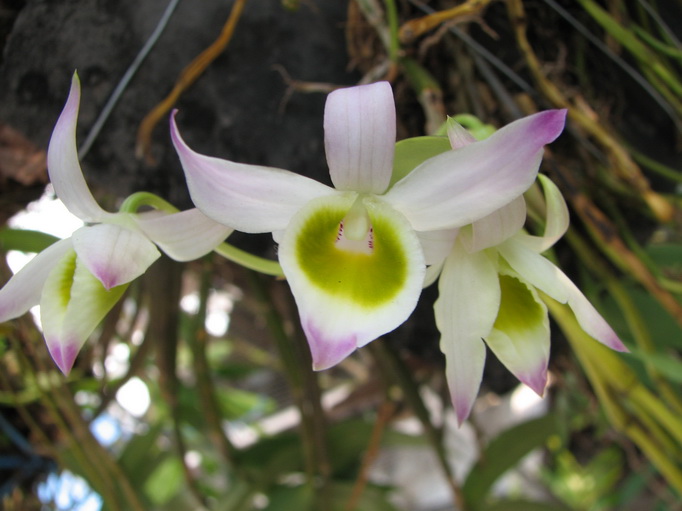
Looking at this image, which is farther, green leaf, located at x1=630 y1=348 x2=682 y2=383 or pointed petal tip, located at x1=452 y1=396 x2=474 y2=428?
green leaf, located at x1=630 y1=348 x2=682 y2=383

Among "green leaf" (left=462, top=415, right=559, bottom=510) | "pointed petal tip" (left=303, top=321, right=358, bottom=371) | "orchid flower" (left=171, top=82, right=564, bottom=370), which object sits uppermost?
"orchid flower" (left=171, top=82, right=564, bottom=370)

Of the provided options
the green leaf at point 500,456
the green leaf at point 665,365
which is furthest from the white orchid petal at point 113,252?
the green leaf at point 500,456

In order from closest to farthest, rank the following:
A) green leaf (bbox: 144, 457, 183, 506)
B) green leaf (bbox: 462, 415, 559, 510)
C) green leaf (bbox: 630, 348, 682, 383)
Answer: green leaf (bbox: 630, 348, 682, 383) → green leaf (bbox: 462, 415, 559, 510) → green leaf (bbox: 144, 457, 183, 506)

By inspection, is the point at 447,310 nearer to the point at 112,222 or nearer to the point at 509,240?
the point at 509,240

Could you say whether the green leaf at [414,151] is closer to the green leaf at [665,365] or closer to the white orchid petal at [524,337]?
the white orchid petal at [524,337]

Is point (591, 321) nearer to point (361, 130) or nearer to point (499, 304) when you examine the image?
point (499, 304)

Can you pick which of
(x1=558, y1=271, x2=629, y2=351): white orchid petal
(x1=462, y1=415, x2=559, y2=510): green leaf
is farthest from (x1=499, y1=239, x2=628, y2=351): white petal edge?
(x1=462, y1=415, x2=559, y2=510): green leaf

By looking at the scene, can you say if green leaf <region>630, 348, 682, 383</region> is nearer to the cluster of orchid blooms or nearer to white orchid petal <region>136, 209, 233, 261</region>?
the cluster of orchid blooms

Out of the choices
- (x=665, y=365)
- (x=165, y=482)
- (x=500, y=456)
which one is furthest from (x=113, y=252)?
(x=165, y=482)

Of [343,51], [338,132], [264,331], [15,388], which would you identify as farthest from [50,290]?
[264,331]
